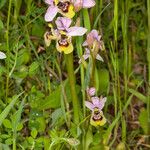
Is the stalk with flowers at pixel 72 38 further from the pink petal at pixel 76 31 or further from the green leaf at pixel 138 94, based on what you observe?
the green leaf at pixel 138 94

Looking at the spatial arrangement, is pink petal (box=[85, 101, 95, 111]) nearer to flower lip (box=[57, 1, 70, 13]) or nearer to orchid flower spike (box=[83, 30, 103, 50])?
orchid flower spike (box=[83, 30, 103, 50])

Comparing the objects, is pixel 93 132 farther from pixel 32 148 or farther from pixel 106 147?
pixel 32 148

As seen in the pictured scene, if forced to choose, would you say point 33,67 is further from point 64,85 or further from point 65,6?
point 65,6

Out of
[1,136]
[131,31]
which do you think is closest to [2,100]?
[1,136]

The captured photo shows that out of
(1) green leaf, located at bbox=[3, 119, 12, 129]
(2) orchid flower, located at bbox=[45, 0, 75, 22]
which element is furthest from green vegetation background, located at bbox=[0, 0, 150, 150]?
(2) orchid flower, located at bbox=[45, 0, 75, 22]

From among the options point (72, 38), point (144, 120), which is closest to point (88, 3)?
point (72, 38)

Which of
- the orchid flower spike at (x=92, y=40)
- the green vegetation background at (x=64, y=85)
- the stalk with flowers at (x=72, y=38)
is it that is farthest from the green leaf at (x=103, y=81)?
the orchid flower spike at (x=92, y=40)

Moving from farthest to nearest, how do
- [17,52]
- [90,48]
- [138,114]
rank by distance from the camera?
[138,114], [17,52], [90,48]
